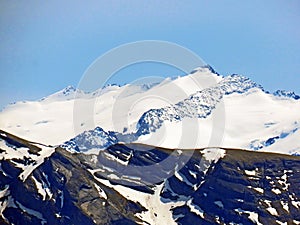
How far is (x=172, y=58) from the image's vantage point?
147 meters

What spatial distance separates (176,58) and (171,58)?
164 cm

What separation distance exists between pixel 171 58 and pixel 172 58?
0.73ft

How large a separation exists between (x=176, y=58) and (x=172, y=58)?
1.51 meters

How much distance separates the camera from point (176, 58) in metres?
146

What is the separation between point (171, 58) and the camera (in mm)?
147125
